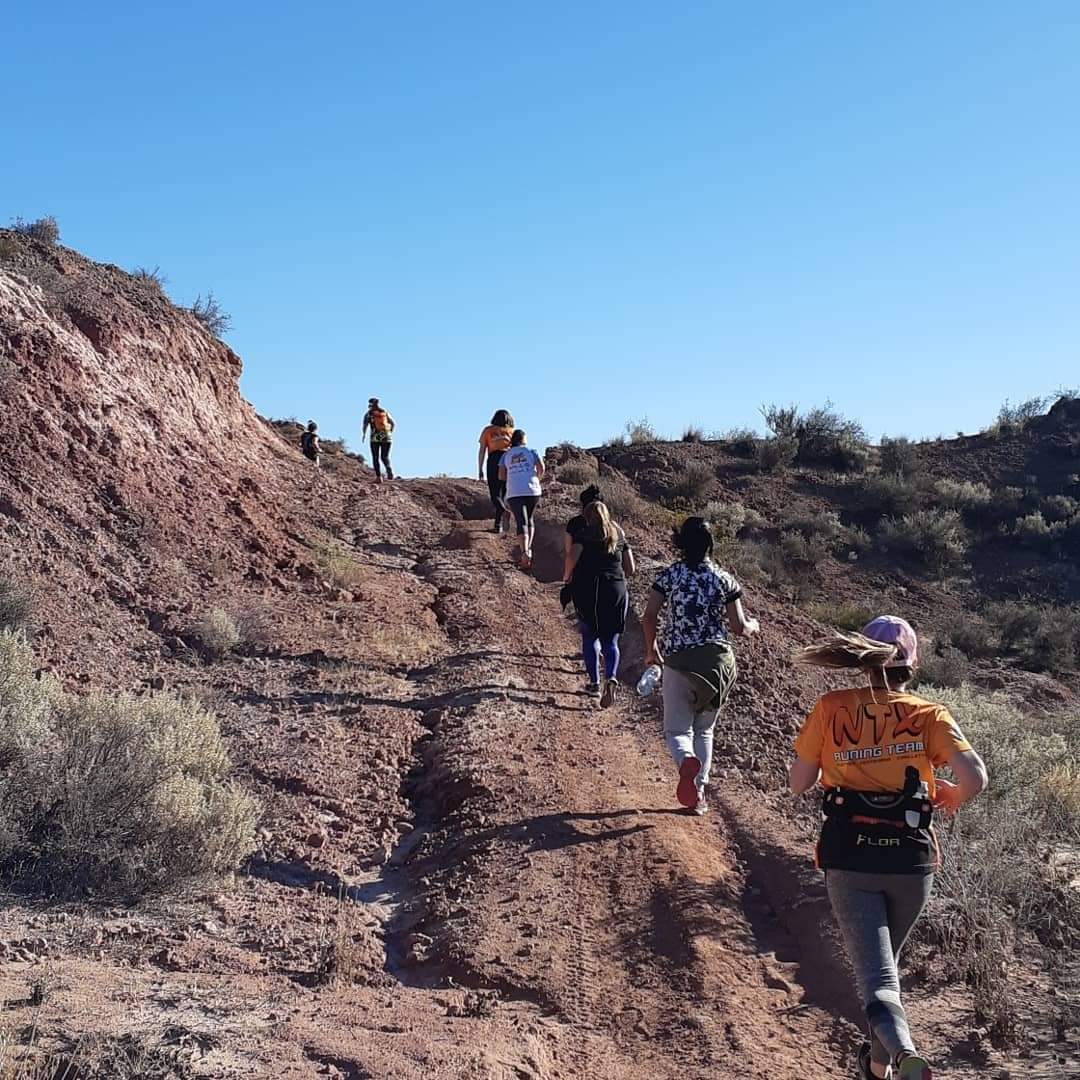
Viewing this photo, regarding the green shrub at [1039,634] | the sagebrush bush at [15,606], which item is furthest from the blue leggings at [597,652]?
the green shrub at [1039,634]

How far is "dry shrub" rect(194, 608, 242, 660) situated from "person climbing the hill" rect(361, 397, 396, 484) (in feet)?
39.2

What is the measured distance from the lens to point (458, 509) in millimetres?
21141

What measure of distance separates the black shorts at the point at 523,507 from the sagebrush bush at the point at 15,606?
622 centimetres

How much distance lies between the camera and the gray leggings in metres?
3.46

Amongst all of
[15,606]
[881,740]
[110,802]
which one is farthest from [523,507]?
[881,740]

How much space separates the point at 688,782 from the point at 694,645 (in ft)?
2.70

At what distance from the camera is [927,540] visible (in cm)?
2369

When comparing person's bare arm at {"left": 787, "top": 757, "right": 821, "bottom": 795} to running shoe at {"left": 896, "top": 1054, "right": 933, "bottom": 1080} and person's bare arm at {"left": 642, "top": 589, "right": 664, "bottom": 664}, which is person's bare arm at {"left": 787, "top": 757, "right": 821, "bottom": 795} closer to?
running shoe at {"left": 896, "top": 1054, "right": 933, "bottom": 1080}

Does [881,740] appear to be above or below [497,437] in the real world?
below

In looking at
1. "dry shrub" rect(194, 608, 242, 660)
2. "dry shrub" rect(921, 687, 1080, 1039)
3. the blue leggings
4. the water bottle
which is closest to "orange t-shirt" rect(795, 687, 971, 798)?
"dry shrub" rect(921, 687, 1080, 1039)

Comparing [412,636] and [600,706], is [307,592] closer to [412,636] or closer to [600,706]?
[412,636]

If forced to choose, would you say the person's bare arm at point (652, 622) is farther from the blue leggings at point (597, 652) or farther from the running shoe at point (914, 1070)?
the running shoe at point (914, 1070)

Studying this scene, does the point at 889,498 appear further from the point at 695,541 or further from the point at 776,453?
the point at 695,541

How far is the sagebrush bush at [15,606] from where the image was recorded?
8078mm
